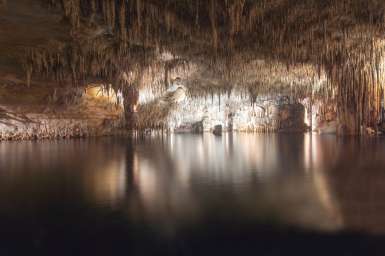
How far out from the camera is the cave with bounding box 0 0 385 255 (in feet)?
11.8

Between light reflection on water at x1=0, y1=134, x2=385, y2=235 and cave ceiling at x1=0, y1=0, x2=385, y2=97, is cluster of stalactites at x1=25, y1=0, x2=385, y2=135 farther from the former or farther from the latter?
light reflection on water at x1=0, y1=134, x2=385, y2=235

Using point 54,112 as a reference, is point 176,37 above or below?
above

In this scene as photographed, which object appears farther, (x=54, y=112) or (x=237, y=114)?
(x=237, y=114)

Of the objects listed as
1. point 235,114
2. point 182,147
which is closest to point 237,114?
point 235,114

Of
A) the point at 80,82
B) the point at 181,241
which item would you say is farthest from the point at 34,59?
the point at 181,241

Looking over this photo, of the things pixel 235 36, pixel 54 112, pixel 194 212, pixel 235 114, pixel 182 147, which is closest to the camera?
pixel 194 212

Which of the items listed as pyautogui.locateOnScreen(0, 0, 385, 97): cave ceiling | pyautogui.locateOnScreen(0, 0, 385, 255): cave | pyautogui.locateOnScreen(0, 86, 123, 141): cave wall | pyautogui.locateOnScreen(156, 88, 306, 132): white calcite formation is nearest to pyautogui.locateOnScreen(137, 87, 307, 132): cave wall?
pyautogui.locateOnScreen(156, 88, 306, 132): white calcite formation

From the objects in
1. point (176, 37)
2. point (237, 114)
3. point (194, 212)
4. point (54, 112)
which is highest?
point (176, 37)

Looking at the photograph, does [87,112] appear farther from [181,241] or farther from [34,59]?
[181,241]

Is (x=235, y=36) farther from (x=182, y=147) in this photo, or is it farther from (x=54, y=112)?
(x=54, y=112)

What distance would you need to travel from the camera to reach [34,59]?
13281 millimetres

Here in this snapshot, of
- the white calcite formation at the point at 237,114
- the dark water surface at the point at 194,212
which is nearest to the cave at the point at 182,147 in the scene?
the dark water surface at the point at 194,212

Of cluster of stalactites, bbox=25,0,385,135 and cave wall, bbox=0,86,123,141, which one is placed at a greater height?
cluster of stalactites, bbox=25,0,385,135

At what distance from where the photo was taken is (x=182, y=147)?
15438 millimetres
